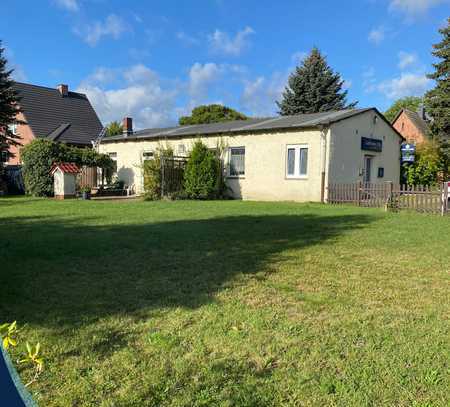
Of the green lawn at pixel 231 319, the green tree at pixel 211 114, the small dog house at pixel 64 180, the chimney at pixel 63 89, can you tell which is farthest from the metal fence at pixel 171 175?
the green tree at pixel 211 114

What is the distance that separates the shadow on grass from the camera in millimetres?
4086

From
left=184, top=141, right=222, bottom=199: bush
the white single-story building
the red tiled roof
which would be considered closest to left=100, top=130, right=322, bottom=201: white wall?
the white single-story building

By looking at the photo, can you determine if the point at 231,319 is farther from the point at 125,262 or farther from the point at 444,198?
the point at 444,198

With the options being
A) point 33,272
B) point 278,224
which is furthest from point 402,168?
point 33,272

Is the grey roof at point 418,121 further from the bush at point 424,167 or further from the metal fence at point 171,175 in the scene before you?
the metal fence at point 171,175

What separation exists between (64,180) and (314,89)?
28982 mm

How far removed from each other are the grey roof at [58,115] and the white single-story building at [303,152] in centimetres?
1448

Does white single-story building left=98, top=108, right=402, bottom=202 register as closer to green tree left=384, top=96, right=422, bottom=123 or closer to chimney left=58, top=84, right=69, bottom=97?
chimney left=58, top=84, right=69, bottom=97

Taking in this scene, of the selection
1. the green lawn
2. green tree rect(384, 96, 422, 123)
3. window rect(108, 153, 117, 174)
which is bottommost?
the green lawn

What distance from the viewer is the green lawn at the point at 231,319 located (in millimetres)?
2643

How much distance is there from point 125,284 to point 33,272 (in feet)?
4.28

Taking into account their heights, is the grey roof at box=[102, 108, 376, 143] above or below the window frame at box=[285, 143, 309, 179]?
above

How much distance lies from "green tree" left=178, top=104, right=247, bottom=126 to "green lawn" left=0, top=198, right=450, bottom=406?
45.6m

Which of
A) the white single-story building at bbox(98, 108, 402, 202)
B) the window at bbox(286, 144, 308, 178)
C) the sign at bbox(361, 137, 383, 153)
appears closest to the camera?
the white single-story building at bbox(98, 108, 402, 202)
